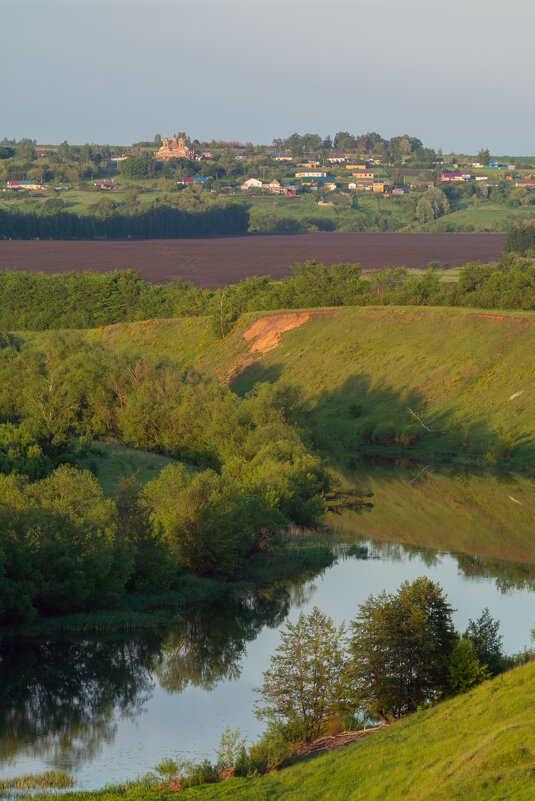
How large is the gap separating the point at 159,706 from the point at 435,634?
1010 centimetres

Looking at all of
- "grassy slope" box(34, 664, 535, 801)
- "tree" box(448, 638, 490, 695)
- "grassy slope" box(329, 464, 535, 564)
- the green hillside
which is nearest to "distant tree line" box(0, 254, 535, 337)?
the green hillside

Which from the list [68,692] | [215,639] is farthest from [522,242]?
[68,692]

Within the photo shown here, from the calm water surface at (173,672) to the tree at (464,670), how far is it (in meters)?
6.43

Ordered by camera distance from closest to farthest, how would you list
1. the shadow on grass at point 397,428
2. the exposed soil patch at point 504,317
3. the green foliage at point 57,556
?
the green foliage at point 57,556
the shadow on grass at point 397,428
the exposed soil patch at point 504,317

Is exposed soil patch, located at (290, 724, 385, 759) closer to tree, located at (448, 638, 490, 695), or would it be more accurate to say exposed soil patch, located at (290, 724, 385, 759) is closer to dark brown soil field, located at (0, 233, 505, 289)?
tree, located at (448, 638, 490, 695)

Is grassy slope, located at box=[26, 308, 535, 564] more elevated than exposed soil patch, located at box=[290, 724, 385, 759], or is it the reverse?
exposed soil patch, located at box=[290, 724, 385, 759]

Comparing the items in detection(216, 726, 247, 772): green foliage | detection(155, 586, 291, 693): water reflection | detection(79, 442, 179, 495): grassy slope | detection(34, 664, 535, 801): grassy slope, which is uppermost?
detection(34, 664, 535, 801): grassy slope

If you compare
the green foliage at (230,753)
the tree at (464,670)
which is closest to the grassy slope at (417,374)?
the tree at (464,670)

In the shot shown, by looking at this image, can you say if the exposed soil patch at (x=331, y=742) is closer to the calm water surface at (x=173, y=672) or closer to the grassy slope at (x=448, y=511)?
the calm water surface at (x=173, y=672)

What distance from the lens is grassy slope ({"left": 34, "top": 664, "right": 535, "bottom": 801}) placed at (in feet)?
69.4

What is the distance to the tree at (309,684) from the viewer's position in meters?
31.7

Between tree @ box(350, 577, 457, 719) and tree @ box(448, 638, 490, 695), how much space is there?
0.30m

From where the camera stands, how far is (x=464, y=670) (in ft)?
103

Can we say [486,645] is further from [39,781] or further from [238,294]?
[238,294]
